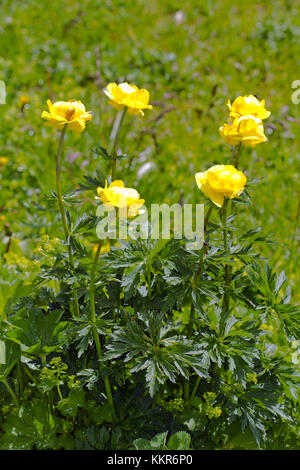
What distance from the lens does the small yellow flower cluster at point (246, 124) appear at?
1293 mm

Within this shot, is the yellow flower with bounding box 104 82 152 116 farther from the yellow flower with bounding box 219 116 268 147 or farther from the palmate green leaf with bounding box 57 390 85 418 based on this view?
the palmate green leaf with bounding box 57 390 85 418

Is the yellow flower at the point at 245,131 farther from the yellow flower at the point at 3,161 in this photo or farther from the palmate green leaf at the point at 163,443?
the yellow flower at the point at 3,161

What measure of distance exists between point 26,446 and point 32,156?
1.82 m

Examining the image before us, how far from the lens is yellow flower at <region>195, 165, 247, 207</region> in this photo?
3.95 feet

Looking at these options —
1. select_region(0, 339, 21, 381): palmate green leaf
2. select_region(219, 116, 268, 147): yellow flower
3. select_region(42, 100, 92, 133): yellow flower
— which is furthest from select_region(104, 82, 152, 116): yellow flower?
select_region(0, 339, 21, 381): palmate green leaf

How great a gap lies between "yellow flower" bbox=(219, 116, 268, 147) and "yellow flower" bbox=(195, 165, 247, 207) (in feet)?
0.43

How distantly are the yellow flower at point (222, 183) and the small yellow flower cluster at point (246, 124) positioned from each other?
133mm

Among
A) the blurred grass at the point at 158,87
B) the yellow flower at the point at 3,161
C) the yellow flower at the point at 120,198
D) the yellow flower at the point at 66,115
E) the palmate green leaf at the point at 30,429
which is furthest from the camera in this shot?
the yellow flower at the point at 3,161

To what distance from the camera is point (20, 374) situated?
153 centimetres

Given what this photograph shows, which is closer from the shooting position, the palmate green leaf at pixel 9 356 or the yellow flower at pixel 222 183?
the yellow flower at pixel 222 183

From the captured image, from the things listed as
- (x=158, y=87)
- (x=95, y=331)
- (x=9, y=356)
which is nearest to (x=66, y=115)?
(x=95, y=331)

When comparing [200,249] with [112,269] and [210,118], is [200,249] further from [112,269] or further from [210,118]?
[210,118]

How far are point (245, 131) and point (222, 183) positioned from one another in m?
0.19

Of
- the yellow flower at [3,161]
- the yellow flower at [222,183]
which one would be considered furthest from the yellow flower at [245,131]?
the yellow flower at [3,161]
